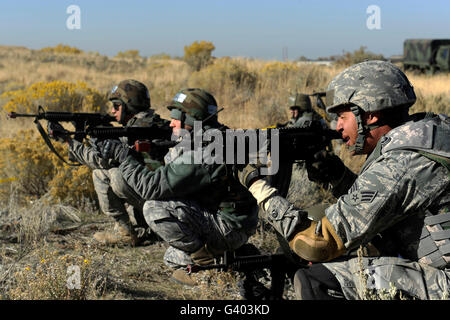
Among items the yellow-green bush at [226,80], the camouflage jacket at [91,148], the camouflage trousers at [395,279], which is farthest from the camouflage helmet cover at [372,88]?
the yellow-green bush at [226,80]

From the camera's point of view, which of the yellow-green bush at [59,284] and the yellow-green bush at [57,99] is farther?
the yellow-green bush at [57,99]

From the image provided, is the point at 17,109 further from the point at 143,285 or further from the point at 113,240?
the point at 143,285

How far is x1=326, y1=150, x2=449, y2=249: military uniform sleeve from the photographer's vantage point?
6.70 feet

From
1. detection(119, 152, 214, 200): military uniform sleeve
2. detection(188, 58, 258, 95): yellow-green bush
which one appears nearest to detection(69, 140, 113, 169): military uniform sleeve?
detection(119, 152, 214, 200): military uniform sleeve

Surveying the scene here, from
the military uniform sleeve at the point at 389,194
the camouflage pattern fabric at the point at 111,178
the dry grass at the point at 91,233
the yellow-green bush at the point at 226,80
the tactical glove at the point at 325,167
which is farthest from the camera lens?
the yellow-green bush at the point at 226,80

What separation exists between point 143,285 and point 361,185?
8.43ft

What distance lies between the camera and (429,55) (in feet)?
74.8

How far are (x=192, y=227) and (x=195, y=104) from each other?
106cm

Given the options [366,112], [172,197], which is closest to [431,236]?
[366,112]

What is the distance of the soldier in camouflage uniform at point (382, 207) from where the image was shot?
80.9 inches

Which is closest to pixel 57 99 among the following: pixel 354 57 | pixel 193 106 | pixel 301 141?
pixel 193 106

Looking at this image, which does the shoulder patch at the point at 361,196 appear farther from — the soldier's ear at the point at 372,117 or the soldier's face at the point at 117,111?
the soldier's face at the point at 117,111

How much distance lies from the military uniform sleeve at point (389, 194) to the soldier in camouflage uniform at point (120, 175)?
9.72 ft

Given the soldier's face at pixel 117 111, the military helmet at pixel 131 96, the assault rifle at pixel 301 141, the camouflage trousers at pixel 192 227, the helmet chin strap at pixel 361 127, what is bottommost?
the camouflage trousers at pixel 192 227
